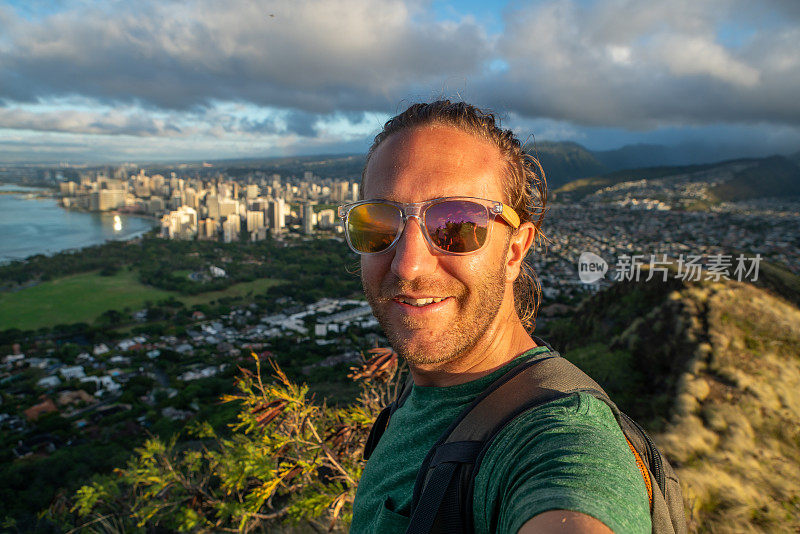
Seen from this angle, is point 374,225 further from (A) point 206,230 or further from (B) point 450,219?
(A) point 206,230

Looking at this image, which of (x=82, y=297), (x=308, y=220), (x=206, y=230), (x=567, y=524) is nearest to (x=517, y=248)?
(x=567, y=524)

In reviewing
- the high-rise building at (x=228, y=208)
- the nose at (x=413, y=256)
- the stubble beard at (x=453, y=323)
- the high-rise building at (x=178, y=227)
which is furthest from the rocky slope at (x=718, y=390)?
the high-rise building at (x=228, y=208)

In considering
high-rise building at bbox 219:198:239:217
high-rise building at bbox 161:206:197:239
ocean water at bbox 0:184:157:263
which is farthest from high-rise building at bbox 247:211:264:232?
ocean water at bbox 0:184:157:263

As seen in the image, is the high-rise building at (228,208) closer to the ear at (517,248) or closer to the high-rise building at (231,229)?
the high-rise building at (231,229)

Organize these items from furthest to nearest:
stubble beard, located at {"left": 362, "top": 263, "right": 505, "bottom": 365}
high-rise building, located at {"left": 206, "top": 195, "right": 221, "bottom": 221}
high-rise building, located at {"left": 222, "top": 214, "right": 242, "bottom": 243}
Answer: high-rise building, located at {"left": 206, "top": 195, "right": 221, "bottom": 221} < high-rise building, located at {"left": 222, "top": 214, "right": 242, "bottom": 243} < stubble beard, located at {"left": 362, "top": 263, "right": 505, "bottom": 365}

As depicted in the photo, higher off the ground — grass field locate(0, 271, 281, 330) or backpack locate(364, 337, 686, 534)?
backpack locate(364, 337, 686, 534)

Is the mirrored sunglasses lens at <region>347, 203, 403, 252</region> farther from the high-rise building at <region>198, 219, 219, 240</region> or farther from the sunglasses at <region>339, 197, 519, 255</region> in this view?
the high-rise building at <region>198, 219, 219, 240</region>
